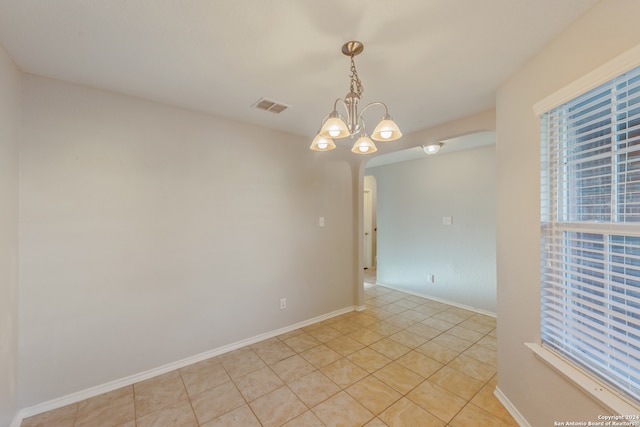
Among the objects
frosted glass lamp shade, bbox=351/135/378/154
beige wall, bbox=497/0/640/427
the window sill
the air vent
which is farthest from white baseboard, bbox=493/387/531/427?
the air vent

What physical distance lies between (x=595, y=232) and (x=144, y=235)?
301cm

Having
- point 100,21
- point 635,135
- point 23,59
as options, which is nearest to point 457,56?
point 635,135

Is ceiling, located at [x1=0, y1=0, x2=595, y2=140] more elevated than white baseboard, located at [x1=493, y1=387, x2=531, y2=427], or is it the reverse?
ceiling, located at [x1=0, y1=0, x2=595, y2=140]

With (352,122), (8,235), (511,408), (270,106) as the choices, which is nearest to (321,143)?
(352,122)

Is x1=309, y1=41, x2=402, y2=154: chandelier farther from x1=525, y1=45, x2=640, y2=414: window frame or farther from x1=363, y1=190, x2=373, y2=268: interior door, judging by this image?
x1=363, y1=190, x2=373, y2=268: interior door

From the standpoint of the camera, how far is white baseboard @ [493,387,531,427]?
5.37 feet

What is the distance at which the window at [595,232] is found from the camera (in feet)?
3.64

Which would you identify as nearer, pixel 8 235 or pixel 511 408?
pixel 8 235

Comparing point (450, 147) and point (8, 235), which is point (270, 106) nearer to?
point (8, 235)

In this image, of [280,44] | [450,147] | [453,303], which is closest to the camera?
[280,44]

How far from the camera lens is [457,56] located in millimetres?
1614

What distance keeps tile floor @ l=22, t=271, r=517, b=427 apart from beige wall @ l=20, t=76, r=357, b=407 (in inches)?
9.3

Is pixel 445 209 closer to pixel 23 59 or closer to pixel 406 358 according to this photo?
pixel 406 358

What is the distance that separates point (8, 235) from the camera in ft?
5.21
